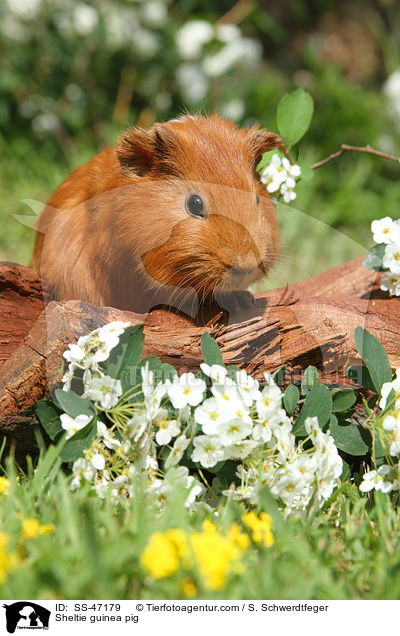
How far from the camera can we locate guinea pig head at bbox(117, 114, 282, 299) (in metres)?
2.17

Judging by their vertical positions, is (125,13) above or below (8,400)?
above

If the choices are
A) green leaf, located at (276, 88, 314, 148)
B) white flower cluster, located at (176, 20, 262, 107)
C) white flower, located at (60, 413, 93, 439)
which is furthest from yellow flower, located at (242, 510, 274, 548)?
white flower cluster, located at (176, 20, 262, 107)

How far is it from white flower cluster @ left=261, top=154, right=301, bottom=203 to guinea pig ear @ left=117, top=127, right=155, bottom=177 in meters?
0.50

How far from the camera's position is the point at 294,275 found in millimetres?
3730

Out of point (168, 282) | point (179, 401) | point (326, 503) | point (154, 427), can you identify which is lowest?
point (326, 503)

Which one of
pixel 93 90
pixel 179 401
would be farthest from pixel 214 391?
pixel 93 90

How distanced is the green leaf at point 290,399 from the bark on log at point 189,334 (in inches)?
5.2

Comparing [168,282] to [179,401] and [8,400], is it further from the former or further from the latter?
[8,400]

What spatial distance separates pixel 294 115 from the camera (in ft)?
9.02

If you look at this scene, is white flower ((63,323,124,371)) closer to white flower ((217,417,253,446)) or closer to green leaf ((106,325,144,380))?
green leaf ((106,325,144,380))

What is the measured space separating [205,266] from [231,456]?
66 cm

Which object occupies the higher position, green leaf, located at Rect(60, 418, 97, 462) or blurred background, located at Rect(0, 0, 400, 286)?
blurred background, located at Rect(0, 0, 400, 286)

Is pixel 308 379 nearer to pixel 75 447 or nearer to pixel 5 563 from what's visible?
pixel 75 447
